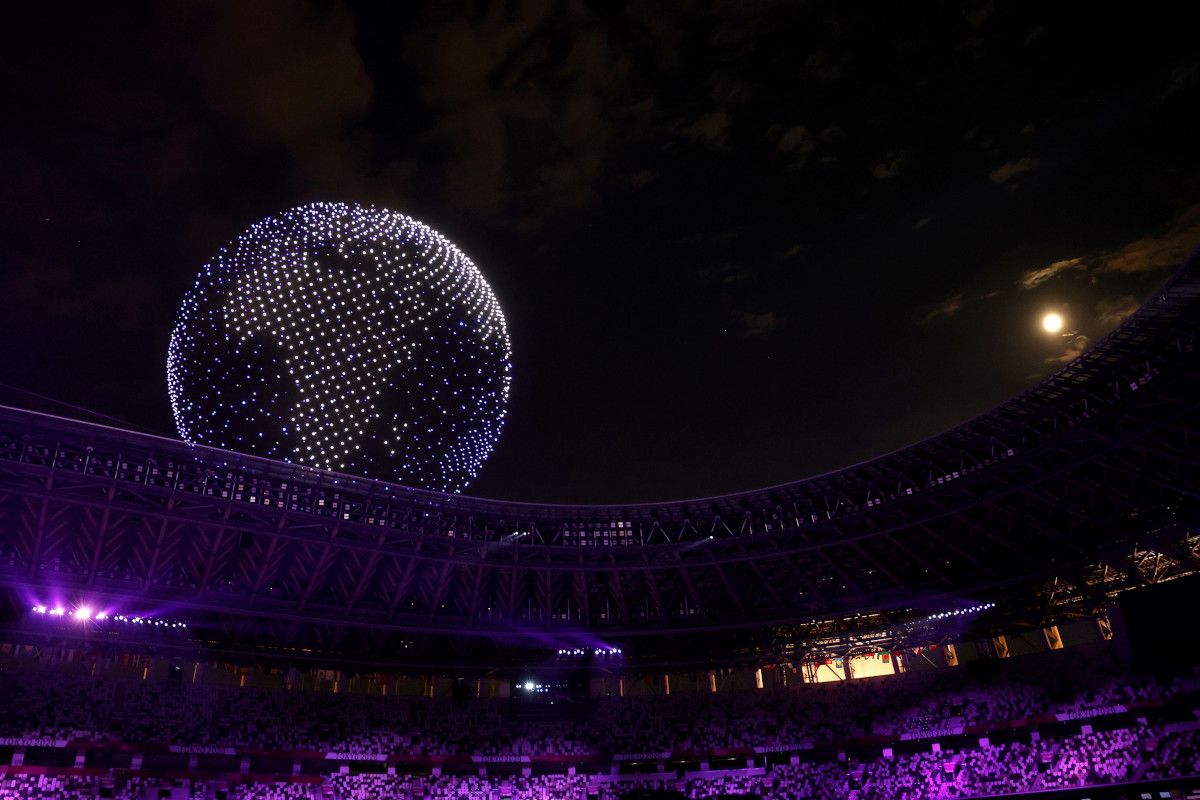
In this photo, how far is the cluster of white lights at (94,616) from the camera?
120 ft

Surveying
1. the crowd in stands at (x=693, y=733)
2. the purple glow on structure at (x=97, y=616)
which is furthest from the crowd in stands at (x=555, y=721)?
the purple glow on structure at (x=97, y=616)

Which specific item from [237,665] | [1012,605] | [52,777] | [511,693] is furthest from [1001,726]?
[52,777]

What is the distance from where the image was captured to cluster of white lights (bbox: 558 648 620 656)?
48219 millimetres

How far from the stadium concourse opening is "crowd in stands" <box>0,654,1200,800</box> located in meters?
0.16

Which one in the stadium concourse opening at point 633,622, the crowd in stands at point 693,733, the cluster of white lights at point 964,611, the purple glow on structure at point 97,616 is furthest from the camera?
the cluster of white lights at point 964,611

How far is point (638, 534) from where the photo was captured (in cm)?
3981

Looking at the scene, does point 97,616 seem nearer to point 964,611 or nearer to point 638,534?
point 638,534

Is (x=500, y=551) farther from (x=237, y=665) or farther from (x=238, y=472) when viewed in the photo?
(x=237, y=665)

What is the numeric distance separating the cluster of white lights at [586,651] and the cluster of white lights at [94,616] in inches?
840

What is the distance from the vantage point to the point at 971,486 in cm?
3322

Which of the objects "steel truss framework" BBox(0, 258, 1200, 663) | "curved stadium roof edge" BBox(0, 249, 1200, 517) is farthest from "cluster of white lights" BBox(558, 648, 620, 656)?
"curved stadium roof edge" BBox(0, 249, 1200, 517)

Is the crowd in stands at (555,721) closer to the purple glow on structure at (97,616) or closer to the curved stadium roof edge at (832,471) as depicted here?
the purple glow on structure at (97,616)

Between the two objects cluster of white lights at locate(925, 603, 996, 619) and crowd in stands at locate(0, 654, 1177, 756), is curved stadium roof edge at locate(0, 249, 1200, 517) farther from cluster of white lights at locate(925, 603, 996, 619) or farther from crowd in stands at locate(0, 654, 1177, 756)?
crowd in stands at locate(0, 654, 1177, 756)

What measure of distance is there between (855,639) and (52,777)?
43.4m
